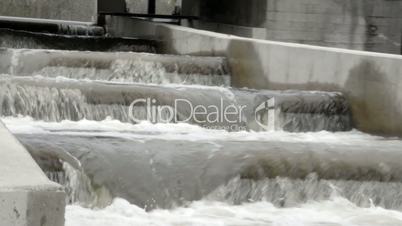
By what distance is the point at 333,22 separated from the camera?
1408 centimetres

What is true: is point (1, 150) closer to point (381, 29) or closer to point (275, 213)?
point (275, 213)

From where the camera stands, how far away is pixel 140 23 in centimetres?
1555

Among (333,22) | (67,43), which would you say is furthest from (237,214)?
(333,22)

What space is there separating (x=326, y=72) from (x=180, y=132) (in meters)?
2.28

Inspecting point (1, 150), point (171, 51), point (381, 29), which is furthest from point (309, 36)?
point (1, 150)

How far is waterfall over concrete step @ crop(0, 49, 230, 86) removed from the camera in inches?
372

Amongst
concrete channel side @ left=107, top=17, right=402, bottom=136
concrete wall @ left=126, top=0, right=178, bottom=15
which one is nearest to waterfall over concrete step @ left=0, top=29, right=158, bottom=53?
concrete channel side @ left=107, top=17, right=402, bottom=136

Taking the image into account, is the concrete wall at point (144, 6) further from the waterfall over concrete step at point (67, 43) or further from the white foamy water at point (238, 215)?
the white foamy water at point (238, 215)

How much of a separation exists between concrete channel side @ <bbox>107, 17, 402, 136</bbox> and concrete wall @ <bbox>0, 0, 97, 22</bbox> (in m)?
21.0

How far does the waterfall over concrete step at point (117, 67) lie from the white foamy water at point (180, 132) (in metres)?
2.32

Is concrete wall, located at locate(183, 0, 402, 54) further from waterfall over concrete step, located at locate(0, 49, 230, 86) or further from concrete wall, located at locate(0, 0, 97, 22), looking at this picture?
concrete wall, located at locate(0, 0, 97, 22)

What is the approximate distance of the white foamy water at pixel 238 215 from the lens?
4.37 m

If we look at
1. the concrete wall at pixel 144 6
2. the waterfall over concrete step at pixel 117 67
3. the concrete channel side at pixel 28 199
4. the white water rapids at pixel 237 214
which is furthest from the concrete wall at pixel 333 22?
the concrete wall at pixel 144 6

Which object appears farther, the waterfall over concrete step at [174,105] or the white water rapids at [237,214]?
the waterfall over concrete step at [174,105]
